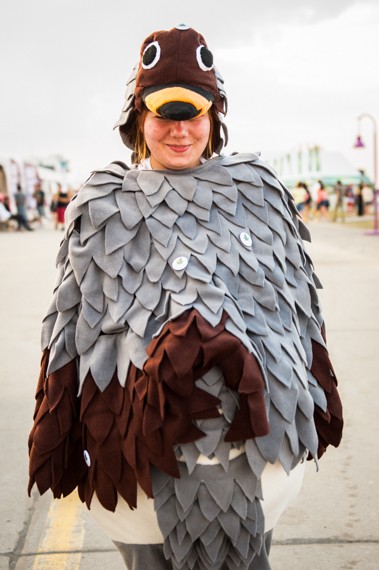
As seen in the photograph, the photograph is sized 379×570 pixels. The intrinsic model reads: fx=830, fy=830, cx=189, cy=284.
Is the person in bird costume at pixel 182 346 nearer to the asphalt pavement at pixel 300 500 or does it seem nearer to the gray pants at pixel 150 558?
the gray pants at pixel 150 558

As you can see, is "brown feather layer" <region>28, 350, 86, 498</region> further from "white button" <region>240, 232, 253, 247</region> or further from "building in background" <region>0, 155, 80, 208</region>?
"building in background" <region>0, 155, 80, 208</region>

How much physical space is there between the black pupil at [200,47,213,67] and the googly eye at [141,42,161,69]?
0.12 metres

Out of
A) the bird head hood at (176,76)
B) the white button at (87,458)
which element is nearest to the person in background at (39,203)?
the bird head hood at (176,76)

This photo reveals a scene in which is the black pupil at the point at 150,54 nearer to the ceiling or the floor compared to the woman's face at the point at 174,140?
nearer to the ceiling

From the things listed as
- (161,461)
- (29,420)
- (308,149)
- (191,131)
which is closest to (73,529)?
(29,420)

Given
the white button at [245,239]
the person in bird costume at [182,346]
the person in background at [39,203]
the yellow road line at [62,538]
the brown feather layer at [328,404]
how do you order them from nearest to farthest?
the person in bird costume at [182,346] < the white button at [245,239] < the brown feather layer at [328,404] < the yellow road line at [62,538] < the person in background at [39,203]

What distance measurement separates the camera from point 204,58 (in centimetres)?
219

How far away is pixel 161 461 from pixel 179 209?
24.8 inches

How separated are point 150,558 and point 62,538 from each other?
1560 mm

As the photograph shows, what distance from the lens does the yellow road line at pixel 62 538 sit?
3.37m

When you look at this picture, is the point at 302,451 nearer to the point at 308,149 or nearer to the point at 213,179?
the point at 213,179

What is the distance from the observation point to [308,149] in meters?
48.3

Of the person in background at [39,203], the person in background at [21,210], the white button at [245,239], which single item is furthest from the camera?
the person in background at [39,203]

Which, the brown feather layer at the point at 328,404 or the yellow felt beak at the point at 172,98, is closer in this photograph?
the yellow felt beak at the point at 172,98
